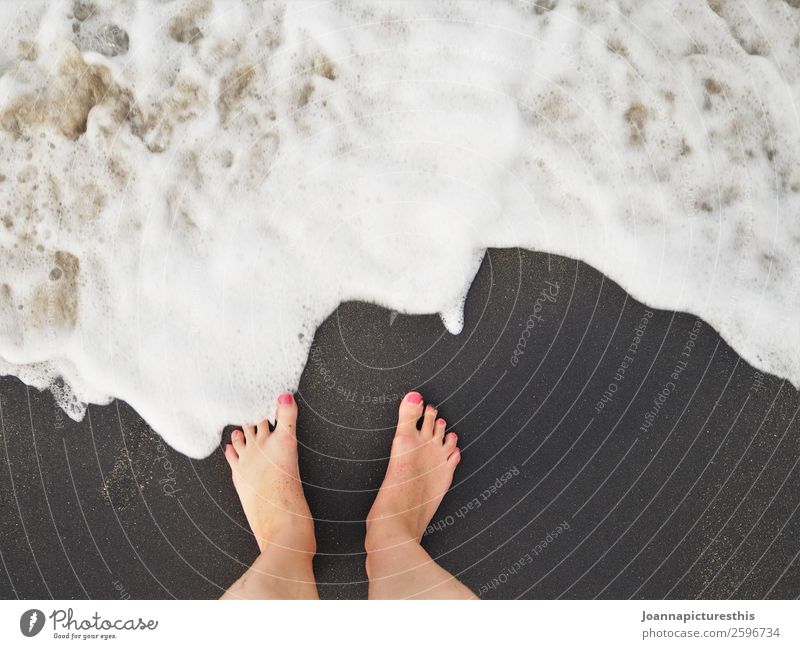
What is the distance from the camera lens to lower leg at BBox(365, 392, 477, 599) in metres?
1.36

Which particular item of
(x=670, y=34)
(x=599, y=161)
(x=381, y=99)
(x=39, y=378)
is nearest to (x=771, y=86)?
(x=670, y=34)

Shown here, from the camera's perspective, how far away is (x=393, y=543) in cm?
137

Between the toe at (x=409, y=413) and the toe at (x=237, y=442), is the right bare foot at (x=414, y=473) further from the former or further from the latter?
the toe at (x=237, y=442)

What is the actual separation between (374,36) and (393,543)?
1.21 m

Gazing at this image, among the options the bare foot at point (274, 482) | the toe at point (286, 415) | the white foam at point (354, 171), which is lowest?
the bare foot at point (274, 482)

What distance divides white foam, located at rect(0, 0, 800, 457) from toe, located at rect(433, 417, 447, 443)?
0.81 ft

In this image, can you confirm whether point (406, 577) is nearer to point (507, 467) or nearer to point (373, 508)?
point (373, 508)

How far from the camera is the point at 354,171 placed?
1406 mm

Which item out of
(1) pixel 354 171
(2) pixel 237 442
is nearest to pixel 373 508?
(2) pixel 237 442

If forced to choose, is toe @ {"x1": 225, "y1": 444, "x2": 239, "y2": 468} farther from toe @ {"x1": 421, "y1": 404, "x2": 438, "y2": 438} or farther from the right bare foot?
toe @ {"x1": 421, "y1": 404, "x2": 438, "y2": 438}

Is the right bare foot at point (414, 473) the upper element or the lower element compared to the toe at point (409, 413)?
lower

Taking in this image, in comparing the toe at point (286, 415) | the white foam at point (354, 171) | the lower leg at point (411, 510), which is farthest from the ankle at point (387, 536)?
the white foam at point (354, 171)

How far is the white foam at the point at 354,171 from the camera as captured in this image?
54.9 inches
